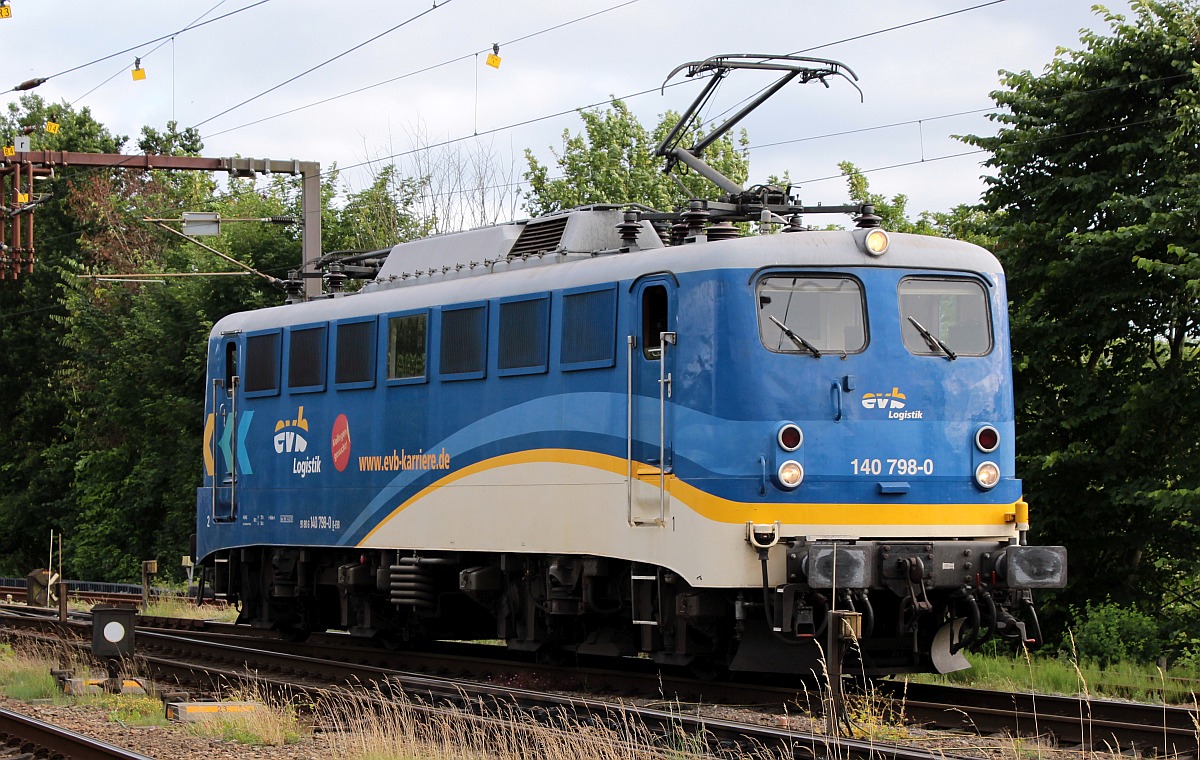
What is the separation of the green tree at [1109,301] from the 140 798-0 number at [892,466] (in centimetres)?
445

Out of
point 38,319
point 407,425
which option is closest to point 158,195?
point 38,319

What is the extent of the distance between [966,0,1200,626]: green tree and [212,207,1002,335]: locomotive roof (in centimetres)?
414

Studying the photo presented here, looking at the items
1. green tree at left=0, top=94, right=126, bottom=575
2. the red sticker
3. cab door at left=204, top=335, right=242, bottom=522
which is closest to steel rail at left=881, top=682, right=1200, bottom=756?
the red sticker

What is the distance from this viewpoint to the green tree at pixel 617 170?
38719 mm

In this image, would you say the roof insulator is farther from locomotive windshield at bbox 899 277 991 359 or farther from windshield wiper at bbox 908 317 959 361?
windshield wiper at bbox 908 317 959 361

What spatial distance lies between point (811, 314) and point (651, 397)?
1337 mm

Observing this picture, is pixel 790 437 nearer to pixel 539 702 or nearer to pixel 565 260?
pixel 539 702

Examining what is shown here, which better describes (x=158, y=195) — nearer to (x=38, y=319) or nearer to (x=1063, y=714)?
(x=38, y=319)

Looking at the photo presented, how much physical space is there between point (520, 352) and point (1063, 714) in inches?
204

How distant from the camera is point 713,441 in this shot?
11.2 metres

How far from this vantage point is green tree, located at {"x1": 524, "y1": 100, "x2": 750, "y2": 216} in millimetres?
38719

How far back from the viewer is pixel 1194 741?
942cm

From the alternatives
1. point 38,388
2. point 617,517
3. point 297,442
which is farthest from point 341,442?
point 38,388

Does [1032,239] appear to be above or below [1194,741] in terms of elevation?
above
